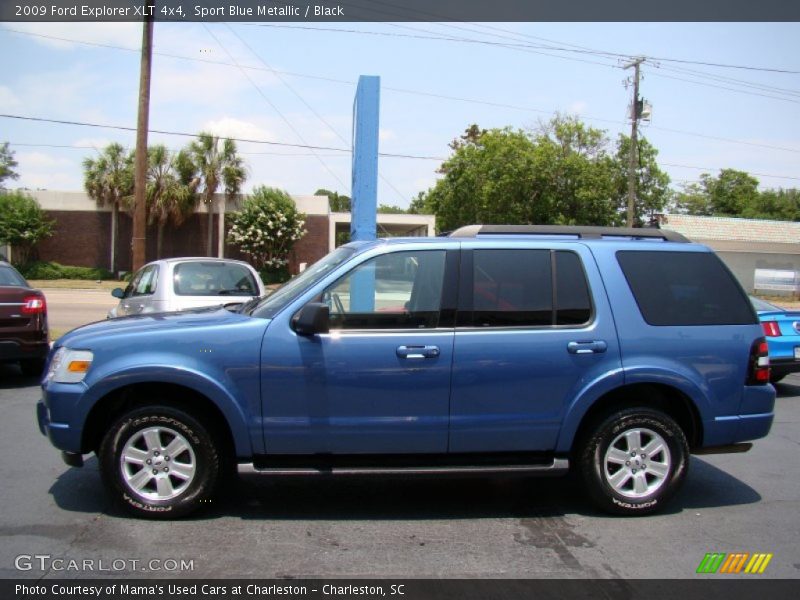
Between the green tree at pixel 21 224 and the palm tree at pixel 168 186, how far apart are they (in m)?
5.76

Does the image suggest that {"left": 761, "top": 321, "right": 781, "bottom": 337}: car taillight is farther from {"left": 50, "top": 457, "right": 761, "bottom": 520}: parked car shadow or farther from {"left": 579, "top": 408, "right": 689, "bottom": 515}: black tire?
{"left": 579, "top": 408, "right": 689, "bottom": 515}: black tire

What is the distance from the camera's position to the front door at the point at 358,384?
14.8ft

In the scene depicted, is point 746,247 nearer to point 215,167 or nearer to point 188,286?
point 215,167

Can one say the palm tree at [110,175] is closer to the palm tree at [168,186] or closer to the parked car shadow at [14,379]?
the palm tree at [168,186]

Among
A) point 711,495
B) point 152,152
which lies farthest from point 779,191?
point 711,495

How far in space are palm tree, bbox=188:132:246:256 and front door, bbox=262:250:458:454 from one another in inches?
1308

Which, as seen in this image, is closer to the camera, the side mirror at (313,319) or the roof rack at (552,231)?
the side mirror at (313,319)

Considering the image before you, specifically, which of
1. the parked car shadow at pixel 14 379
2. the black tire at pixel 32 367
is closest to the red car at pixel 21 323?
the parked car shadow at pixel 14 379

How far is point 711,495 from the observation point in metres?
5.51

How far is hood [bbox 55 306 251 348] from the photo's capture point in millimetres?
4598

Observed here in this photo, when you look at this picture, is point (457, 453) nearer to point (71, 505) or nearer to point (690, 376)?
point (690, 376)

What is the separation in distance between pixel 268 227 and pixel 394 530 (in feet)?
107

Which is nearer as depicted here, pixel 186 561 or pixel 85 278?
pixel 186 561
